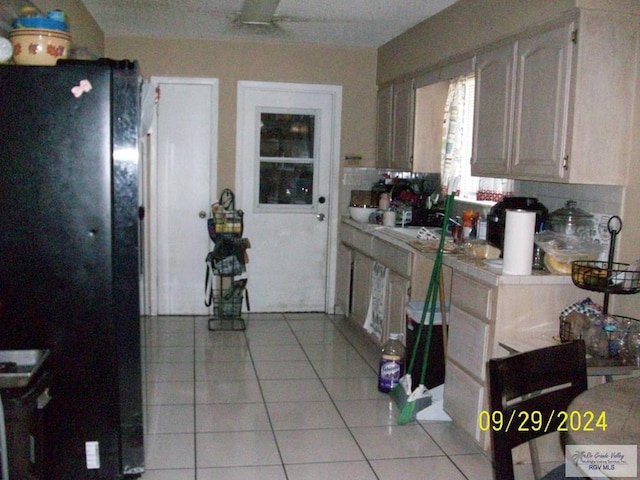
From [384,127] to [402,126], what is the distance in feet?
1.46

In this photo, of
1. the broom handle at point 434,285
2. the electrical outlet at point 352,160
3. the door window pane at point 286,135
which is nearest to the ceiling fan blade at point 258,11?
the door window pane at point 286,135

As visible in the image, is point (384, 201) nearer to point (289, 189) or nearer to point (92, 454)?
point (289, 189)

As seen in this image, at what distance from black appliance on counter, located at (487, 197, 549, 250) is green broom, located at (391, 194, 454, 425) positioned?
24 cm

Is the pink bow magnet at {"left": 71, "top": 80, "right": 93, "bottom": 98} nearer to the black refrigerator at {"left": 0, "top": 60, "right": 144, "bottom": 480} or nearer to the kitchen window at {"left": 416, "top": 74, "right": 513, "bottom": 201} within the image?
the black refrigerator at {"left": 0, "top": 60, "right": 144, "bottom": 480}

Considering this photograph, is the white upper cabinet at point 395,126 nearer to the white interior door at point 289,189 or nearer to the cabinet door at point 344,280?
the white interior door at point 289,189

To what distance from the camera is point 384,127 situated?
5.41 m

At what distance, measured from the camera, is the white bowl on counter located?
5117mm

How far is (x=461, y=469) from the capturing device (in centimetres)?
289

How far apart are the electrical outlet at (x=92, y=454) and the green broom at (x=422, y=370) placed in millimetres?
1546

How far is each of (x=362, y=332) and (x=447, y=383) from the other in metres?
1.62

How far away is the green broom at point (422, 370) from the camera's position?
337 centimetres

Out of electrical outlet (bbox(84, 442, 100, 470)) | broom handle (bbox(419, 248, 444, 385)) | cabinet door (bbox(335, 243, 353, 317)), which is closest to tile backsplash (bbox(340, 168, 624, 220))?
broom handle (bbox(419, 248, 444, 385))
